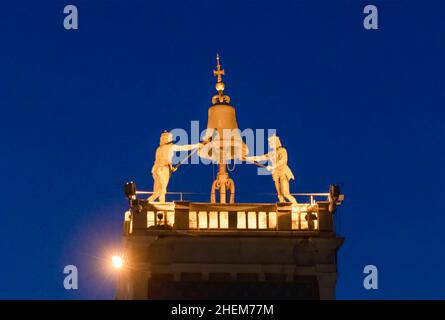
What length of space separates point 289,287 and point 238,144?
807cm

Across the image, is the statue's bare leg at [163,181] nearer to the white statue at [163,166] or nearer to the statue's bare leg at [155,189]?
the white statue at [163,166]

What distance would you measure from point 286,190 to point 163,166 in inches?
193

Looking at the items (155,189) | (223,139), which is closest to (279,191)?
(223,139)

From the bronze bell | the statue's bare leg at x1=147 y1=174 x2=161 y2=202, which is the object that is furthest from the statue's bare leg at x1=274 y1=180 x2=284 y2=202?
the statue's bare leg at x1=147 y1=174 x2=161 y2=202

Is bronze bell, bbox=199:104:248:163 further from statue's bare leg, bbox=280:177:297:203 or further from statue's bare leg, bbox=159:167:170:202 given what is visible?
statue's bare leg, bbox=280:177:297:203

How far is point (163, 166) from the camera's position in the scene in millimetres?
82375

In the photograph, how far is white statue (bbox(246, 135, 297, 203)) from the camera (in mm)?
82062

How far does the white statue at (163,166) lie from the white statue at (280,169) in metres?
3.85

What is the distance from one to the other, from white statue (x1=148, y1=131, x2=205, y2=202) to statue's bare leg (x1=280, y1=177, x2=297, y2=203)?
14.2ft

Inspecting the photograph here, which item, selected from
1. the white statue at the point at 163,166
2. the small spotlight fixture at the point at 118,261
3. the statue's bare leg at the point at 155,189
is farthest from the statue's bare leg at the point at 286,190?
the small spotlight fixture at the point at 118,261

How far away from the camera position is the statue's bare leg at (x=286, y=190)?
81.9 meters

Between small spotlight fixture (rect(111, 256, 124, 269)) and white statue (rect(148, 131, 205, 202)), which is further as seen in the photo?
white statue (rect(148, 131, 205, 202))
